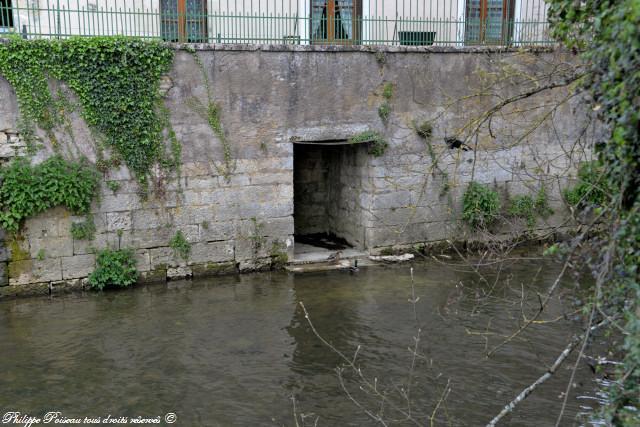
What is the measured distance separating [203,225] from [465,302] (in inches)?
161

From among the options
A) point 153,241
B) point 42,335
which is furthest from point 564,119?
point 42,335

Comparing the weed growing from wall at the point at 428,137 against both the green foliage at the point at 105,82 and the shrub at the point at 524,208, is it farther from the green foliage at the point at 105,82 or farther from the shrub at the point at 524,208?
the green foliage at the point at 105,82

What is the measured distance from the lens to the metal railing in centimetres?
1155

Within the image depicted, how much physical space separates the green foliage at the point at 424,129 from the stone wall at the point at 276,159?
103 mm

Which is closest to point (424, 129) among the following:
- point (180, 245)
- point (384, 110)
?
point (384, 110)

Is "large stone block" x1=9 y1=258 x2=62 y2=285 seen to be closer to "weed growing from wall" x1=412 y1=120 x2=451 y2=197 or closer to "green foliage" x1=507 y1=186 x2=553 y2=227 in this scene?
"weed growing from wall" x1=412 y1=120 x2=451 y2=197

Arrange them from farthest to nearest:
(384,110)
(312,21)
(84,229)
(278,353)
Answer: (312,21) → (384,110) → (84,229) → (278,353)

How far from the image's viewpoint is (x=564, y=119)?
1327cm

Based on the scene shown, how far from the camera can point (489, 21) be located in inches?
536

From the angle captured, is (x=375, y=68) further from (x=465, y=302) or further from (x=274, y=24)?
(x=465, y=302)

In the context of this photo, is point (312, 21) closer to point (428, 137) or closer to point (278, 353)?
point (428, 137)

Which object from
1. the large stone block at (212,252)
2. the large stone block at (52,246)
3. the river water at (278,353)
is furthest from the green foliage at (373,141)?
the large stone block at (52,246)

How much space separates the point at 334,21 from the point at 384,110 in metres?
2.18

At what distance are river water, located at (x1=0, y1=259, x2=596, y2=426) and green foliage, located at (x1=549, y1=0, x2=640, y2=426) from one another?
91 cm
